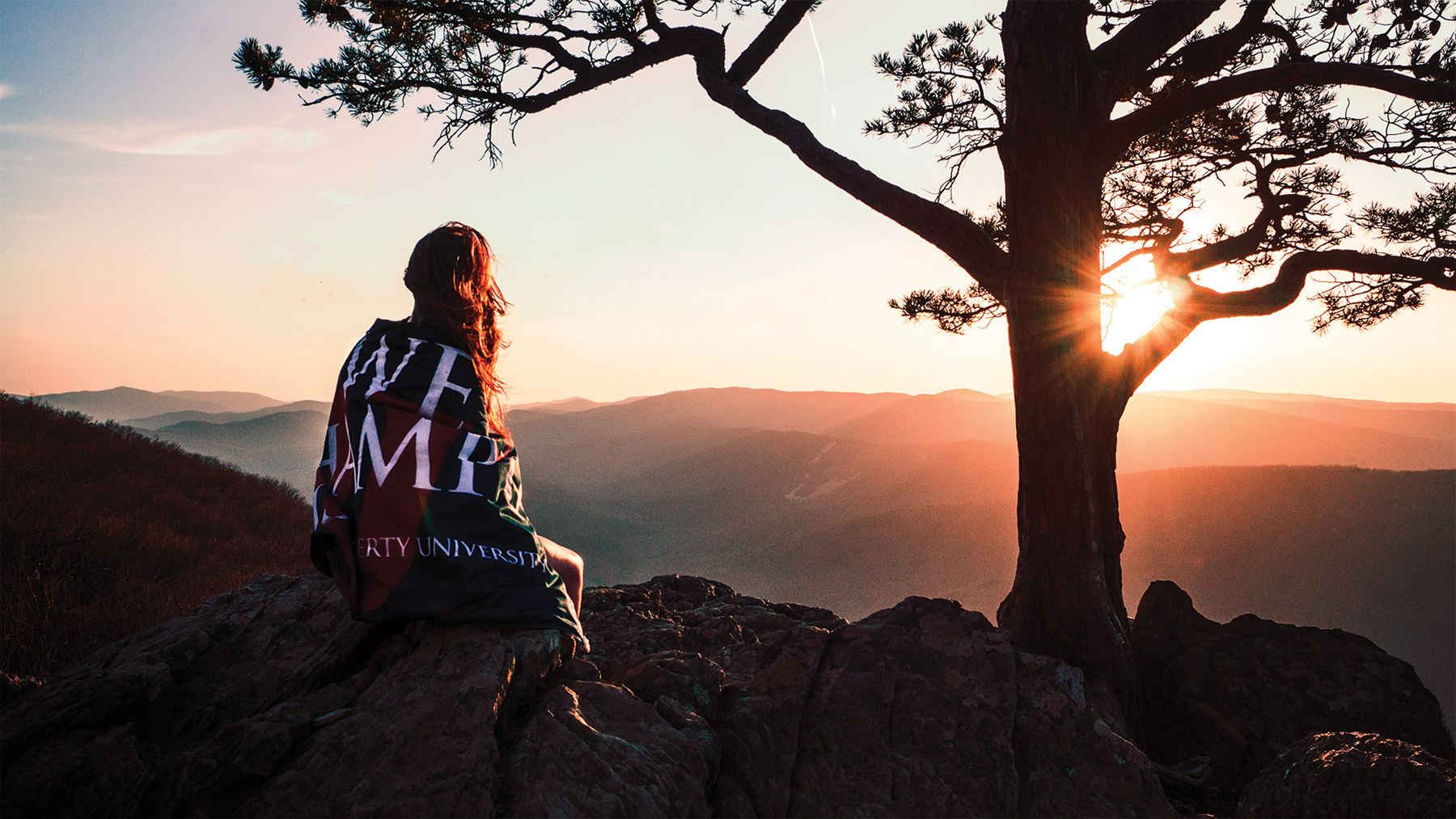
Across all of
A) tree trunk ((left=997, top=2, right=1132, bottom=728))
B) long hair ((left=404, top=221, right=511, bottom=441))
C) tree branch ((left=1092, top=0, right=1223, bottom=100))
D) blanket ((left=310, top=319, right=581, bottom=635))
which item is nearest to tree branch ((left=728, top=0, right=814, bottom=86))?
tree trunk ((left=997, top=2, right=1132, bottom=728))

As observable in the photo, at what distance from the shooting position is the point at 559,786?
2.16 meters

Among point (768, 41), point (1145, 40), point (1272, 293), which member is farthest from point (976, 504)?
point (768, 41)

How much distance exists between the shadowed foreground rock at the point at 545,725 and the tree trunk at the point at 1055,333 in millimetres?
746

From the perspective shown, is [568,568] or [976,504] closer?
[568,568]

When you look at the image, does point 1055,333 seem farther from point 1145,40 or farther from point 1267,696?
point 1267,696

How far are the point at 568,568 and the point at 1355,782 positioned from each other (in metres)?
3.00

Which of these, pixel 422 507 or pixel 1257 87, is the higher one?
A: pixel 1257 87

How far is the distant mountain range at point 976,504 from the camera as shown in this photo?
16094mm

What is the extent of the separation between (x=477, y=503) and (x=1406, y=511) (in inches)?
912

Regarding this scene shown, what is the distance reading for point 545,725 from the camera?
7.74 feet

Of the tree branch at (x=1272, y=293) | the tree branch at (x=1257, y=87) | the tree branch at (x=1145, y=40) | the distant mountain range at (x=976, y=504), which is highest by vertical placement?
the tree branch at (x=1145, y=40)

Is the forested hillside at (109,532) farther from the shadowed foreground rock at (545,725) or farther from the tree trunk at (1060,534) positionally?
the tree trunk at (1060,534)

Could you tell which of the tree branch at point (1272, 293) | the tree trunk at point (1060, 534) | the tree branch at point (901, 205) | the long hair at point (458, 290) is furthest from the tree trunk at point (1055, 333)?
the long hair at point (458, 290)

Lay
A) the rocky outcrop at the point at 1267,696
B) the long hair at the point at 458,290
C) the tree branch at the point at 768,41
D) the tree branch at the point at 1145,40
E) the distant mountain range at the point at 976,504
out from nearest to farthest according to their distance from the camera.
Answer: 1. the long hair at the point at 458,290
2. the rocky outcrop at the point at 1267,696
3. the tree branch at the point at 1145,40
4. the tree branch at the point at 768,41
5. the distant mountain range at the point at 976,504
